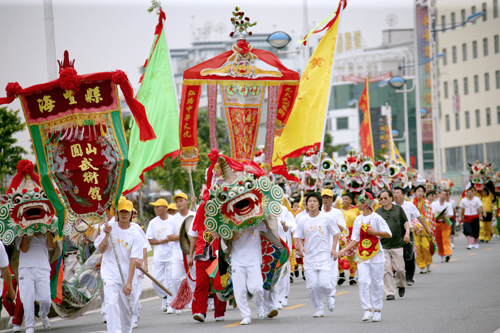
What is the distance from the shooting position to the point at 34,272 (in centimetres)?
1108

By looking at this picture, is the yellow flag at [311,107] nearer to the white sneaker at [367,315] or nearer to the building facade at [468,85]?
the white sneaker at [367,315]

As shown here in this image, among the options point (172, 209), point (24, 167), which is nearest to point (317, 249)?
point (172, 209)

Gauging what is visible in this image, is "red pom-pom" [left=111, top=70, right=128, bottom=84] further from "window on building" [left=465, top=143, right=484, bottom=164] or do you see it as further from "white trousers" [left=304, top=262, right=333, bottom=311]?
"window on building" [left=465, top=143, right=484, bottom=164]

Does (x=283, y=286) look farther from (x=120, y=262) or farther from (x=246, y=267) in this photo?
(x=120, y=262)

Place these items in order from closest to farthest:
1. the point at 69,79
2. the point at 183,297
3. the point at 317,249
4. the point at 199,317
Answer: the point at 69,79, the point at 199,317, the point at 317,249, the point at 183,297

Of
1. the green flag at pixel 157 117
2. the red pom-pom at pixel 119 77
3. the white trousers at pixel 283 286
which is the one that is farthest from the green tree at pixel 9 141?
the red pom-pom at pixel 119 77

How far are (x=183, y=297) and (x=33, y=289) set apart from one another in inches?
92.9

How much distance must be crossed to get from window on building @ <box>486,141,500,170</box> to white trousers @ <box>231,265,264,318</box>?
50867 millimetres

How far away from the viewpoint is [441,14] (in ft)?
212

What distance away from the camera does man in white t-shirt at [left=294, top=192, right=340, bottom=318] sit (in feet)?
36.6

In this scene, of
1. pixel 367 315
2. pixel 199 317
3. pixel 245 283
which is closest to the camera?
pixel 367 315

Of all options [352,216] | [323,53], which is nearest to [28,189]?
[352,216]

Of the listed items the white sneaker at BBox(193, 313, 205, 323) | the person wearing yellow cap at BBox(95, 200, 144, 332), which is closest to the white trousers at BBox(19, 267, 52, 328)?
the person wearing yellow cap at BBox(95, 200, 144, 332)

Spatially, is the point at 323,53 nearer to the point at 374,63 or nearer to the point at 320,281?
the point at 320,281
